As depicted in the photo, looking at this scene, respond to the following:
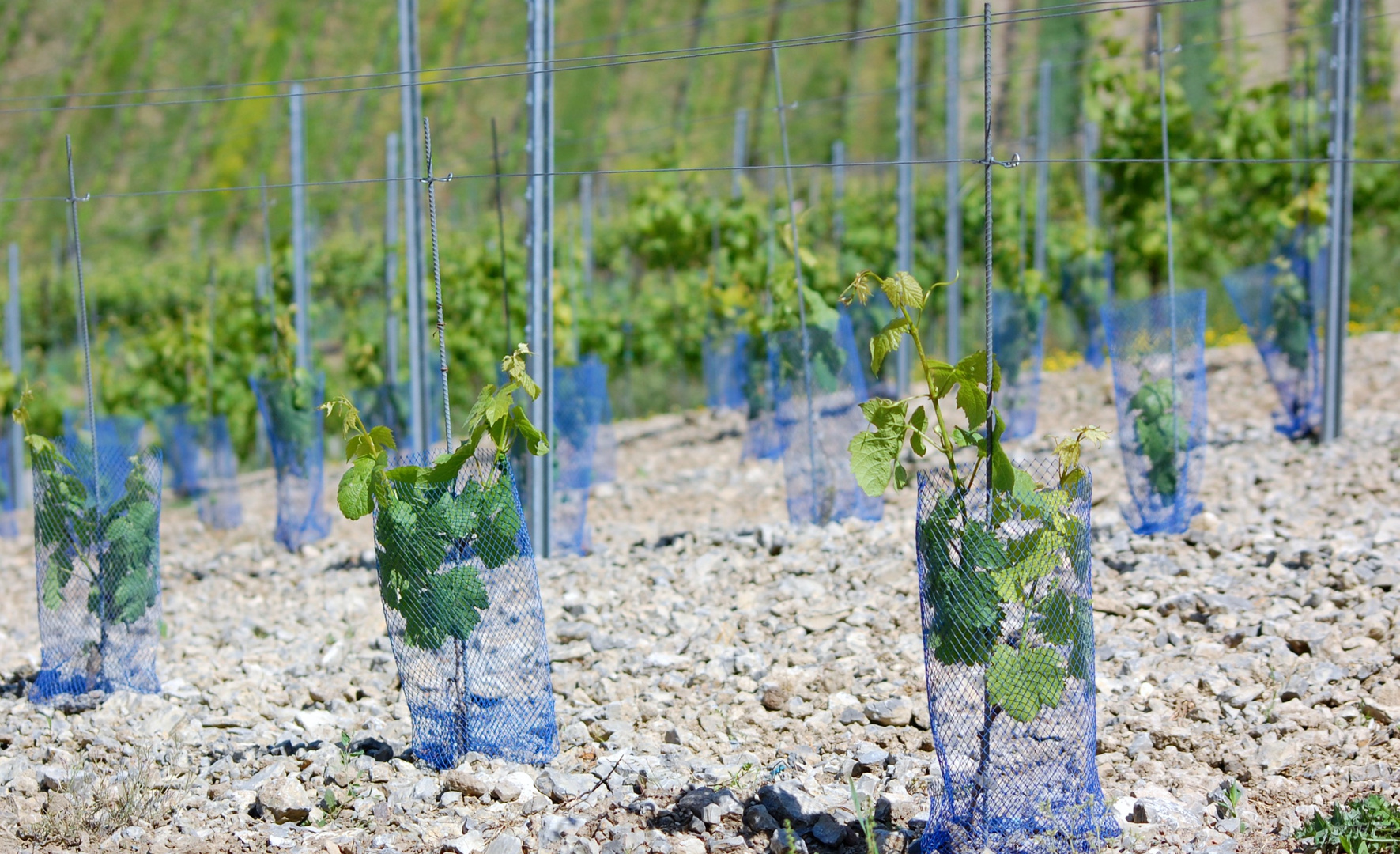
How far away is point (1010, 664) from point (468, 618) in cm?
171

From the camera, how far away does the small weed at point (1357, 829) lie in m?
3.34

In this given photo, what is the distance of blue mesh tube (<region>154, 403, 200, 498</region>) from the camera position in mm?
10102

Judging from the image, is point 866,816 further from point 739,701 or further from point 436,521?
point 436,521

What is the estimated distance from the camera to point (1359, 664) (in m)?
4.43

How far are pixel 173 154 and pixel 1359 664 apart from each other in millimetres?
36603

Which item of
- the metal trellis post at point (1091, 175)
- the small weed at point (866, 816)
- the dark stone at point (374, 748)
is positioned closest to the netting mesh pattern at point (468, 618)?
the dark stone at point (374, 748)

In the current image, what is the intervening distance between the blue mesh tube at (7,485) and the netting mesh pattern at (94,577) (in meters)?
5.37

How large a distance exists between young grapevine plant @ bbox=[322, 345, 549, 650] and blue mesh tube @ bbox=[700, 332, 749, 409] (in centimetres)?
674

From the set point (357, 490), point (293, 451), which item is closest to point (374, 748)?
point (357, 490)

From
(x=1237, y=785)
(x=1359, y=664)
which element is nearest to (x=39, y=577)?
(x=1237, y=785)

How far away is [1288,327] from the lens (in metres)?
7.73

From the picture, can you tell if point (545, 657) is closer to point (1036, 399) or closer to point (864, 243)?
point (1036, 399)

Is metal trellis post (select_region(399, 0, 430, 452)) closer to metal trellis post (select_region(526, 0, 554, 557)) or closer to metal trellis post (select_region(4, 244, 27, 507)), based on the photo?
metal trellis post (select_region(526, 0, 554, 557))

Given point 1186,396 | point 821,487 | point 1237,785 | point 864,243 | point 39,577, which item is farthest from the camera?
point 864,243
